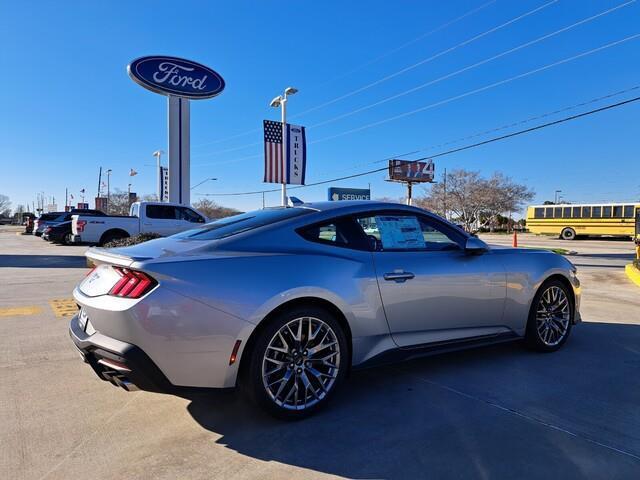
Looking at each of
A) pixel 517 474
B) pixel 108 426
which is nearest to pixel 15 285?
pixel 108 426

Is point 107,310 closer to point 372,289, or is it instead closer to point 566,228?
point 372,289

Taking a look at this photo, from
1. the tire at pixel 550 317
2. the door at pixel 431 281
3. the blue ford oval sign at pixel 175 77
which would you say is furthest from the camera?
the blue ford oval sign at pixel 175 77

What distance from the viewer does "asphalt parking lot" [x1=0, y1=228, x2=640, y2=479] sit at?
2523mm

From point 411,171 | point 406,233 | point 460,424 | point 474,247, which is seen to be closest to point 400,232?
point 406,233

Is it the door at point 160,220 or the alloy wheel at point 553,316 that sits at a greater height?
the door at point 160,220

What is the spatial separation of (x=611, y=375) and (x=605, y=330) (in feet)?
6.33

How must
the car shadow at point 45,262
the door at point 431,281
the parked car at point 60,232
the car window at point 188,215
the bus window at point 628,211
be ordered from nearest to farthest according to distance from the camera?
the door at point 431,281, the car shadow at point 45,262, the car window at point 188,215, the parked car at point 60,232, the bus window at point 628,211

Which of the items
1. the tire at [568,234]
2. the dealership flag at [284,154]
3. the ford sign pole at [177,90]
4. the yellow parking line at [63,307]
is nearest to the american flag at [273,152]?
the dealership flag at [284,154]

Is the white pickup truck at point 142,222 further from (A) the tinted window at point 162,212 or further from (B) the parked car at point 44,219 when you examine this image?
(B) the parked car at point 44,219

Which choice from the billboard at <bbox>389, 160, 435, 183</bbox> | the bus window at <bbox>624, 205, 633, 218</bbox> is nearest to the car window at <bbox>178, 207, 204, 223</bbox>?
→ the billboard at <bbox>389, 160, 435, 183</bbox>

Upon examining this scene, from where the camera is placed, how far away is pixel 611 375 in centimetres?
399

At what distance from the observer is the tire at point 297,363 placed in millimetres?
2932

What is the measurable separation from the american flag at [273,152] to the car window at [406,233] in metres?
14.6

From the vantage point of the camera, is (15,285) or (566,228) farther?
(566,228)
